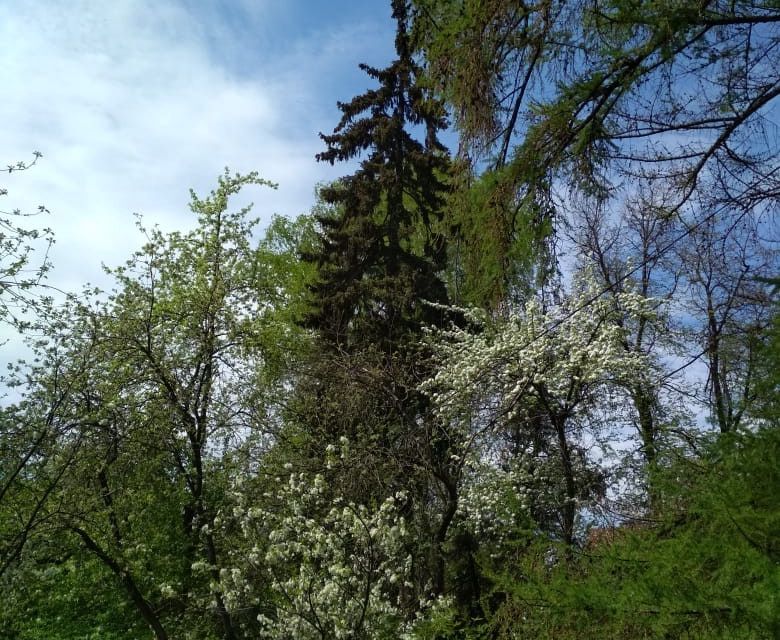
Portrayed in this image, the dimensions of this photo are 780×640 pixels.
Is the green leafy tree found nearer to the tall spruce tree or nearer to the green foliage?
the tall spruce tree

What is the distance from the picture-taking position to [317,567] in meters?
7.56

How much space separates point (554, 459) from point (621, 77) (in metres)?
9.05

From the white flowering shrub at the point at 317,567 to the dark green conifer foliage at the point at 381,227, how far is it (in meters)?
4.07

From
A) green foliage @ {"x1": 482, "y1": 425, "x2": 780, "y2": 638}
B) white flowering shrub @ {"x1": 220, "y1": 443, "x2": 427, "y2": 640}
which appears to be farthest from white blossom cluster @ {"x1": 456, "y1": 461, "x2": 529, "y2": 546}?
green foliage @ {"x1": 482, "y1": 425, "x2": 780, "y2": 638}

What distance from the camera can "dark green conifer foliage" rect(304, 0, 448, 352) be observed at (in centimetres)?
1108

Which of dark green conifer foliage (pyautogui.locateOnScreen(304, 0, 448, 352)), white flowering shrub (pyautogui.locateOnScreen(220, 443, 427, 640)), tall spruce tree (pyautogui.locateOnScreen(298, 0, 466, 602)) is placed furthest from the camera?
dark green conifer foliage (pyautogui.locateOnScreen(304, 0, 448, 352))

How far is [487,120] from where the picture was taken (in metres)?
3.54

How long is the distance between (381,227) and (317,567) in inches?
260

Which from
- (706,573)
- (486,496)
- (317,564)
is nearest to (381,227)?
(486,496)

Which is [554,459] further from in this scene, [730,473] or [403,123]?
[730,473]

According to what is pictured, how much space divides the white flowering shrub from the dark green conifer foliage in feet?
13.3

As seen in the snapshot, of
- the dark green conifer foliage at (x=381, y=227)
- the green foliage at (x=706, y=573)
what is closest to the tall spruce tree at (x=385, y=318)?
the dark green conifer foliage at (x=381, y=227)

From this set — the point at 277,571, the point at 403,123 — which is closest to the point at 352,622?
the point at 277,571

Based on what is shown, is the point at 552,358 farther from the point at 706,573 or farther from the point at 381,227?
the point at 706,573
